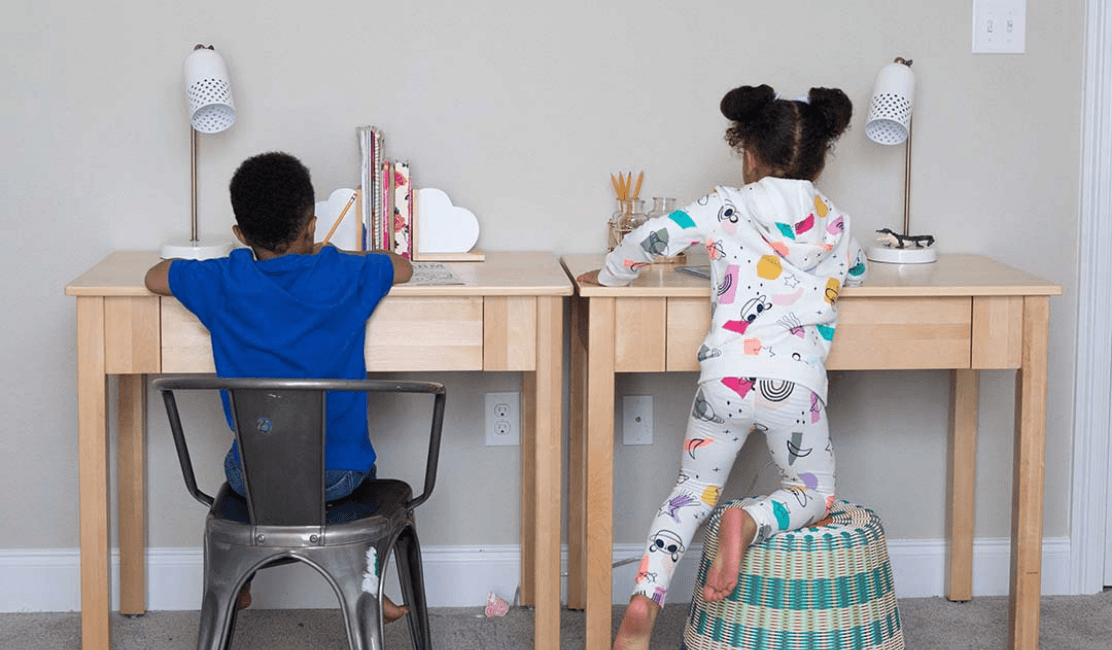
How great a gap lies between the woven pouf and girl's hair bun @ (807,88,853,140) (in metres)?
0.64

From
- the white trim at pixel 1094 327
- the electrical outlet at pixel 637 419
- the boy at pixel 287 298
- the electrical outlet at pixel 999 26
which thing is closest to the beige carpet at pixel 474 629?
the white trim at pixel 1094 327

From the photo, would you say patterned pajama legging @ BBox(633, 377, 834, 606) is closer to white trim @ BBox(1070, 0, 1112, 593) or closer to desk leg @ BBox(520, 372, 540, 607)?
desk leg @ BBox(520, 372, 540, 607)

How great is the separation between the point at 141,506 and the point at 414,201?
2.71ft

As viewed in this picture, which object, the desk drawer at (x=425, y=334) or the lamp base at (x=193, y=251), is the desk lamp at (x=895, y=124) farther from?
the lamp base at (x=193, y=251)

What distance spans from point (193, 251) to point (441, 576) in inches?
33.4

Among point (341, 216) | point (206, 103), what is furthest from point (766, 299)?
point (206, 103)

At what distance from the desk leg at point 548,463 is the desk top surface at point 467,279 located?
41mm

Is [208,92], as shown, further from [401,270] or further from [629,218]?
[629,218]

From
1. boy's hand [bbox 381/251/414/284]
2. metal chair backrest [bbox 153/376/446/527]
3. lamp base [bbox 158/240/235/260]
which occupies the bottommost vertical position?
metal chair backrest [bbox 153/376/446/527]

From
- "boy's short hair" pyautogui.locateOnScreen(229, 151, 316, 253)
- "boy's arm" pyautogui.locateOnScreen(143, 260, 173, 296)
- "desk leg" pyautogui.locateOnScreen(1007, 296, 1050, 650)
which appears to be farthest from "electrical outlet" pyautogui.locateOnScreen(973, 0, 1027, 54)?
"boy's arm" pyautogui.locateOnScreen(143, 260, 173, 296)

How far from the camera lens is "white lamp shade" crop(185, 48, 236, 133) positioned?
2.55 m

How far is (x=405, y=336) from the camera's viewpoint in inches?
91.5

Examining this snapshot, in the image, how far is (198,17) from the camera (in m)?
2.68

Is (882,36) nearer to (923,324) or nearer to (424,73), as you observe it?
(923,324)
